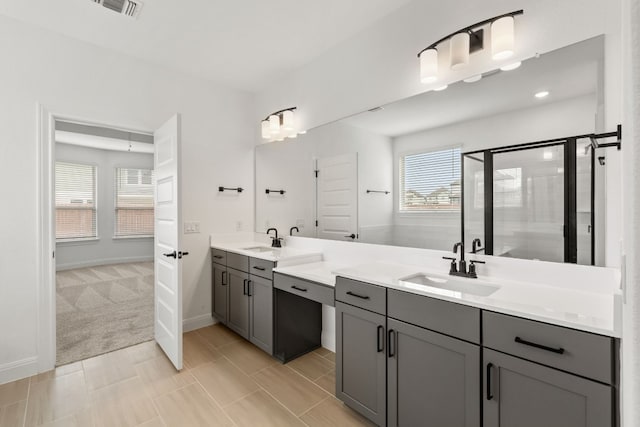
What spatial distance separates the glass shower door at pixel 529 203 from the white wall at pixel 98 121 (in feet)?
8.61

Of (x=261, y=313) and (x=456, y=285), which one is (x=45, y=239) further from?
(x=456, y=285)

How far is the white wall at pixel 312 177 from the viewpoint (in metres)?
2.25

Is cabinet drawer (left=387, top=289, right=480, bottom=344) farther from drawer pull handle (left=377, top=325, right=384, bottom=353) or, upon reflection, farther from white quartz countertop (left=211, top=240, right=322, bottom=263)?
white quartz countertop (left=211, top=240, right=322, bottom=263)

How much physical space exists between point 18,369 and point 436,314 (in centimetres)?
303

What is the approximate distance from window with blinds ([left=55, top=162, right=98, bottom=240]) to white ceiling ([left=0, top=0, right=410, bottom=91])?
4.68 m

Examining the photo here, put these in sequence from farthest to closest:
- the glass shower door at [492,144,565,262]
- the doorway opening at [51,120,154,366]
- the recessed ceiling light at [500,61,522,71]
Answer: the doorway opening at [51,120,154,366], the recessed ceiling light at [500,61,522,71], the glass shower door at [492,144,565,262]

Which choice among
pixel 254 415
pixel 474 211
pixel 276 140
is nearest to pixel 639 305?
pixel 474 211

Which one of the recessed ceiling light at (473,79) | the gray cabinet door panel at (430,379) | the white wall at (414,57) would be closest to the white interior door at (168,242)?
the white wall at (414,57)

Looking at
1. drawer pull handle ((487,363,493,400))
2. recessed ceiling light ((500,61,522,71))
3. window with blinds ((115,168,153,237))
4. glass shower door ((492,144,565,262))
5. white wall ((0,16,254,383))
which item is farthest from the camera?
window with blinds ((115,168,153,237))

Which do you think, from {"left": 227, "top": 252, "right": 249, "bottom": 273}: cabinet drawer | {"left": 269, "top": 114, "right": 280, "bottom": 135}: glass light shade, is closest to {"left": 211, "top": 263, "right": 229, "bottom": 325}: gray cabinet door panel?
{"left": 227, "top": 252, "right": 249, "bottom": 273}: cabinet drawer

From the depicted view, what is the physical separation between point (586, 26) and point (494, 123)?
54cm

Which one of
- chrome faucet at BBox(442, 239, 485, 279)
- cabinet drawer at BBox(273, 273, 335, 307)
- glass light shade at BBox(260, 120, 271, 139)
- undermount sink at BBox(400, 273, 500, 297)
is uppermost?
glass light shade at BBox(260, 120, 271, 139)

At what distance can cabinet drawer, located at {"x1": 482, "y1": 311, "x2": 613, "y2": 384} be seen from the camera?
3.23 feet

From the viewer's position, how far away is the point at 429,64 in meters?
1.85
